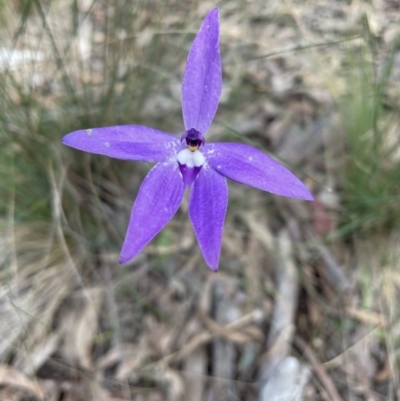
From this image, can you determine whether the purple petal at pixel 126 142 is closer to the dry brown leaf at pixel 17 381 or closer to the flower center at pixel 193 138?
the flower center at pixel 193 138

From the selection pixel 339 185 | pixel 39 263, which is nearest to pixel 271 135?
pixel 339 185

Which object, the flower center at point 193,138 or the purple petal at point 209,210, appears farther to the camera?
the flower center at point 193,138

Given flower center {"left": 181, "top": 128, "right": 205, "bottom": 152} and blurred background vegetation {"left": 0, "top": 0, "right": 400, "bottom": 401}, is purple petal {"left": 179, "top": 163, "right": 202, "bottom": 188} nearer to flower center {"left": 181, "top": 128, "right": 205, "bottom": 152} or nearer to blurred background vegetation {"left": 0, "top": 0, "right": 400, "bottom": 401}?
flower center {"left": 181, "top": 128, "right": 205, "bottom": 152}

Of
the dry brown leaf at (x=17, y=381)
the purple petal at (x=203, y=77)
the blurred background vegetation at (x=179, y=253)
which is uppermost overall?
the purple petal at (x=203, y=77)

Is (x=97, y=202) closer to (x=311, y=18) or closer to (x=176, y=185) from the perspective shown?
(x=176, y=185)

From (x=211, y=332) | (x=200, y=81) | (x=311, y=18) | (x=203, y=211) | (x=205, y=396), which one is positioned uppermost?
Answer: (x=311, y=18)

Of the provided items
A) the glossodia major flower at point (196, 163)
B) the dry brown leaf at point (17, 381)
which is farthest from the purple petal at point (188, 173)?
the dry brown leaf at point (17, 381)
